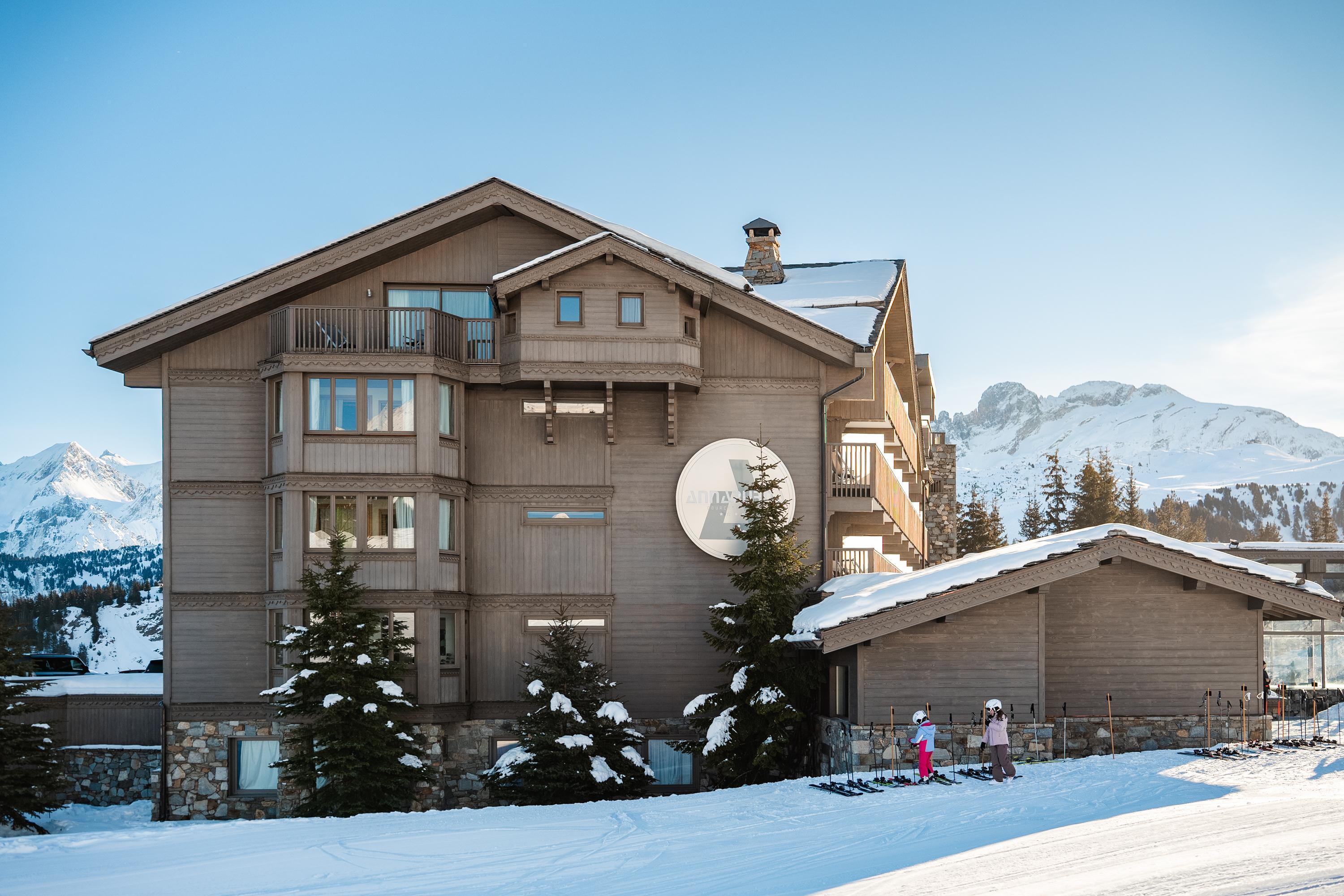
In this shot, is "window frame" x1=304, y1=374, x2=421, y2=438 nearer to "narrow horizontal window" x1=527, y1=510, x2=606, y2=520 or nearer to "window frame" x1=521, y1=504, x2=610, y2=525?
"window frame" x1=521, y1=504, x2=610, y2=525

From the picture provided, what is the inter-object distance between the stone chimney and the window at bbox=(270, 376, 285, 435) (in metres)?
13.4

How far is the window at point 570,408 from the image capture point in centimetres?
2762

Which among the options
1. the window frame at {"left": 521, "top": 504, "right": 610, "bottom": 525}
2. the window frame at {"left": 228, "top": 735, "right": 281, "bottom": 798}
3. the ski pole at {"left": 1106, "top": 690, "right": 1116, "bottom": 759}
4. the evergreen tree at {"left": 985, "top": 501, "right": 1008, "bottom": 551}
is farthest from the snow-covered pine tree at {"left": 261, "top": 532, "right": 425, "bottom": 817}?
the evergreen tree at {"left": 985, "top": 501, "right": 1008, "bottom": 551}

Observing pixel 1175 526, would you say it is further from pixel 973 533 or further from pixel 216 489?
pixel 216 489

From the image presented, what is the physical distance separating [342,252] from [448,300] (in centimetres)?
246

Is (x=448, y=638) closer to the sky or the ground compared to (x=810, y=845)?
closer to the sky

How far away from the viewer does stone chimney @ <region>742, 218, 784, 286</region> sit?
35031mm

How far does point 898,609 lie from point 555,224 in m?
11.4

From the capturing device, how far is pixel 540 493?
27.7 m

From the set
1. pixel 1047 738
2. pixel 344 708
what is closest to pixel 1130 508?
pixel 1047 738

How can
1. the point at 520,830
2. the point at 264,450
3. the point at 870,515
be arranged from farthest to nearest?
the point at 870,515 → the point at 264,450 → the point at 520,830

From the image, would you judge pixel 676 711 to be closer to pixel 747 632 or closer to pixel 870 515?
pixel 747 632

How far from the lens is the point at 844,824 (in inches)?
647

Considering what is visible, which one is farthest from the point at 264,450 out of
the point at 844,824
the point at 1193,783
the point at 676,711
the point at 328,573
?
the point at 1193,783
